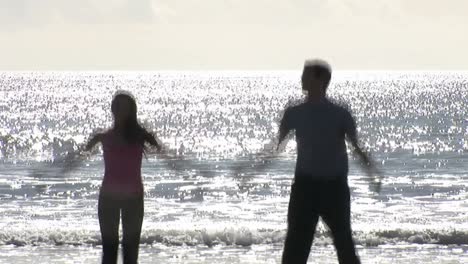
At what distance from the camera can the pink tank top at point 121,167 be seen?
732 centimetres

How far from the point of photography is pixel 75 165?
7.45 m

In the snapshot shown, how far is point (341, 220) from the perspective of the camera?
6.83 meters

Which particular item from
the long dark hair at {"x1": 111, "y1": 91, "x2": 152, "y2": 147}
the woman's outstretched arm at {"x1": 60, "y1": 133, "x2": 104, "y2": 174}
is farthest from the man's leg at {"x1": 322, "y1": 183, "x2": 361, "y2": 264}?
the woman's outstretched arm at {"x1": 60, "y1": 133, "x2": 104, "y2": 174}

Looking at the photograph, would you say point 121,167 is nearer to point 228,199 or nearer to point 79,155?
point 79,155

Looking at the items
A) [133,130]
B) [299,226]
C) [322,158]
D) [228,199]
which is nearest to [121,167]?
[133,130]

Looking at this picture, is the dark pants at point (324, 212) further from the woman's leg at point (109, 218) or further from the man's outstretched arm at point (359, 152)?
the woman's leg at point (109, 218)

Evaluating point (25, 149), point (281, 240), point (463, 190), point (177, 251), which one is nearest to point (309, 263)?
point (177, 251)

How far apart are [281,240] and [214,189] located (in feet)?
60.5

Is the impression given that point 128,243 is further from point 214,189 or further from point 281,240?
point 214,189

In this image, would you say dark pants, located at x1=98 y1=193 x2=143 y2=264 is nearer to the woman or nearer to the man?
the woman

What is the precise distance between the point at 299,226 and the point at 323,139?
655 mm

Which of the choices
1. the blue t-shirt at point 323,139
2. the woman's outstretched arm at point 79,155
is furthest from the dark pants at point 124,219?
the blue t-shirt at point 323,139

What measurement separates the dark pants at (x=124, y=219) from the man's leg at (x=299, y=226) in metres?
1.19

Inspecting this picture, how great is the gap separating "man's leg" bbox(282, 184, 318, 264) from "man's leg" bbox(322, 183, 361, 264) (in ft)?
0.40
